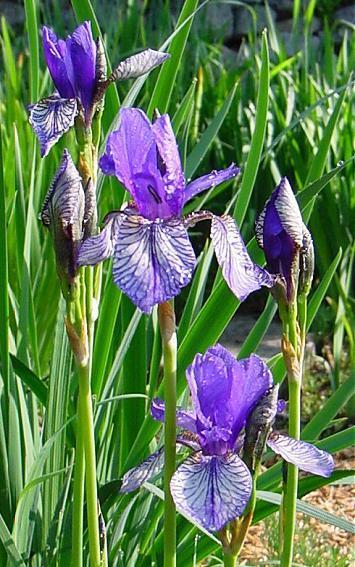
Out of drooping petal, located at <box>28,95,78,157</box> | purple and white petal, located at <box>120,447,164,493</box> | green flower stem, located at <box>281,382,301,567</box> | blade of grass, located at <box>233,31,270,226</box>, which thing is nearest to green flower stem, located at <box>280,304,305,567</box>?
green flower stem, located at <box>281,382,301,567</box>

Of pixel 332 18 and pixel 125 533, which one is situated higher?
pixel 332 18

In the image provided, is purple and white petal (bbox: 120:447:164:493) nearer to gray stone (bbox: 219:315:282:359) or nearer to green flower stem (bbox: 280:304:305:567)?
green flower stem (bbox: 280:304:305:567)

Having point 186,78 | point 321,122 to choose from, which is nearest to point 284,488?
point 321,122

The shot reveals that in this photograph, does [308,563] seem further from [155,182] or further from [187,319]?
[155,182]

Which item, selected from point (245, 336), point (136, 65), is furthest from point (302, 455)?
point (245, 336)

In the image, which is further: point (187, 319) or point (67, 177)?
point (187, 319)
